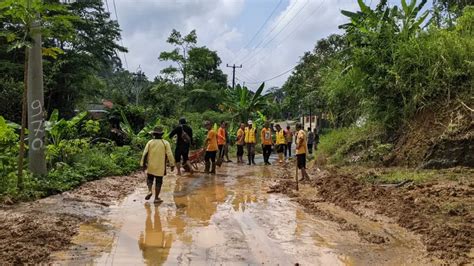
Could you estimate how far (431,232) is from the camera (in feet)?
21.6

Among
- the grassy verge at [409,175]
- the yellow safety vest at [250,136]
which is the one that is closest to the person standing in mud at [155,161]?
the grassy verge at [409,175]

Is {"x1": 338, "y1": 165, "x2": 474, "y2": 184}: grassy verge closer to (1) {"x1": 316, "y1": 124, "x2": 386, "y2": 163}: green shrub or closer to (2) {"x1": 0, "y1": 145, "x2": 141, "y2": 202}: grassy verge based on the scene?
(1) {"x1": 316, "y1": 124, "x2": 386, "y2": 163}: green shrub

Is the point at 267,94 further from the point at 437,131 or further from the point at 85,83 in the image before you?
the point at 437,131

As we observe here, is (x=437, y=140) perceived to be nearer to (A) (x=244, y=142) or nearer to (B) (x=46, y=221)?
(B) (x=46, y=221)

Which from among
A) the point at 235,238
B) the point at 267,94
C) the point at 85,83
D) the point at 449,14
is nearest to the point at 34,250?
the point at 235,238

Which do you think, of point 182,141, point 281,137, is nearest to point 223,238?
point 182,141

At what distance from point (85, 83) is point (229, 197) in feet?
60.9

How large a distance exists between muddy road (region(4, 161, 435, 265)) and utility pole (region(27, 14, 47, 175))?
3.69 ft

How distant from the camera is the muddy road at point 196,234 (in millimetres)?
5656

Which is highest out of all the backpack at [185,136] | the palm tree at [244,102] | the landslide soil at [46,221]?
the palm tree at [244,102]

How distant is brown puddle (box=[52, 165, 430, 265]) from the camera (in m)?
5.64

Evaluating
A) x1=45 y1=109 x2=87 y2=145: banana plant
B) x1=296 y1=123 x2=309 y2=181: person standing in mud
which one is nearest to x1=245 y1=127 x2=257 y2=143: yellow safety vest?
x1=296 y1=123 x2=309 y2=181: person standing in mud

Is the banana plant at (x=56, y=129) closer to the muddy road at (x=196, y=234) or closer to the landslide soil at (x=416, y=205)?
the muddy road at (x=196, y=234)

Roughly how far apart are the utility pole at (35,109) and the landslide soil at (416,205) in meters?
5.47
